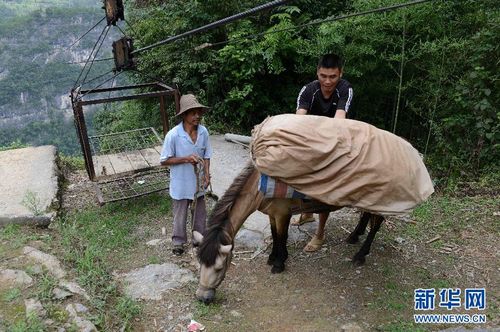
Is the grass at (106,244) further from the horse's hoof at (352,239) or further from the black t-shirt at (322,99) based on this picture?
the black t-shirt at (322,99)

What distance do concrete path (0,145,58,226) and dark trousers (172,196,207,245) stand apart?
1.73 meters

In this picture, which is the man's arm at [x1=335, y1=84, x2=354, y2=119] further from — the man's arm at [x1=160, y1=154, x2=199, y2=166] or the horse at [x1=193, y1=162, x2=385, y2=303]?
the man's arm at [x1=160, y1=154, x2=199, y2=166]

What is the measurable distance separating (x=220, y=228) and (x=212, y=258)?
0.26 metres

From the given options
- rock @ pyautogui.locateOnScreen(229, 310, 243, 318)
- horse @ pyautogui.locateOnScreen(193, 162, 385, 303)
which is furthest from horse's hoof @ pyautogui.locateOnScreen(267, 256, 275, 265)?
rock @ pyautogui.locateOnScreen(229, 310, 243, 318)

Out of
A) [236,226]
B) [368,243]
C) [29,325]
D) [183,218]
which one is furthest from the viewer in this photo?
[183,218]

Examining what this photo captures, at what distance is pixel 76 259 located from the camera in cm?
408

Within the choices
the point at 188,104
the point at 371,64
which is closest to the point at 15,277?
the point at 188,104

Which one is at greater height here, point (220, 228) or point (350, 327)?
point (220, 228)

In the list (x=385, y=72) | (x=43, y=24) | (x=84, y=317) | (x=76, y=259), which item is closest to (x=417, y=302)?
(x=84, y=317)

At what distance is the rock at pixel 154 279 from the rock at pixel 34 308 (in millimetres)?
761

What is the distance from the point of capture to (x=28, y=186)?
5707mm

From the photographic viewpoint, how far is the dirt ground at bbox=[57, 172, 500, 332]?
11.1ft

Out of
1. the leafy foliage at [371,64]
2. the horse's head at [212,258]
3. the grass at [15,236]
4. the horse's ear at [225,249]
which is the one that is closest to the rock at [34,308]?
the grass at [15,236]

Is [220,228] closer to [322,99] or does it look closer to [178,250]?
[178,250]
